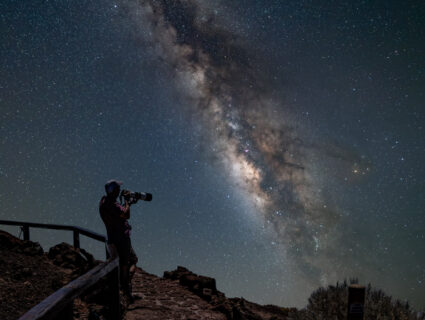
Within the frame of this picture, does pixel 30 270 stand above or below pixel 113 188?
below

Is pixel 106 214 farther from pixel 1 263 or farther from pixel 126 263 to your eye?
pixel 1 263

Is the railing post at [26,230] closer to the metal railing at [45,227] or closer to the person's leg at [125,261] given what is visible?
the metal railing at [45,227]

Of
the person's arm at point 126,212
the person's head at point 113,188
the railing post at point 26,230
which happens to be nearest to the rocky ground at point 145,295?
the railing post at point 26,230

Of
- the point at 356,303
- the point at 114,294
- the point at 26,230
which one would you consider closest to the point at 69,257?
the point at 26,230

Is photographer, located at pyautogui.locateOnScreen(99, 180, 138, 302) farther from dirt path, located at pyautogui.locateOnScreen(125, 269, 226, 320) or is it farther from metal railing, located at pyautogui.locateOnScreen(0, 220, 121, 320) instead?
dirt path, located at pyautogui.locateOnScreen(125, 269, 226, 320)

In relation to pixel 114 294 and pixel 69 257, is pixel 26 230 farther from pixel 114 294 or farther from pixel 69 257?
pixel 114 294

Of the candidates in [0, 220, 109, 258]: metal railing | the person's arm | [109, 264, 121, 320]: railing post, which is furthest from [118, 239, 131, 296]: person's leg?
[109, 264, 121, 320]: railing post

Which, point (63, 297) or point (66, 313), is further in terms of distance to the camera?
point (66, 313)

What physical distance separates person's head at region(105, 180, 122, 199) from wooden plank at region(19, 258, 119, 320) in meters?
2.05

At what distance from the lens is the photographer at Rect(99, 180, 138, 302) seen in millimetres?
5309

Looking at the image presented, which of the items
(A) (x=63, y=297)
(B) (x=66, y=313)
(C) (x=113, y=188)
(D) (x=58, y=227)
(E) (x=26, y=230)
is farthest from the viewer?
(E) (x=26, y=230)

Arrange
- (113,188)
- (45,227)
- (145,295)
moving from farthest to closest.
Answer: (45,227)
(145,295)
(113,188)

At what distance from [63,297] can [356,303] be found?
9.95 ft

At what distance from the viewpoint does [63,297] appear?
88.8 inches
